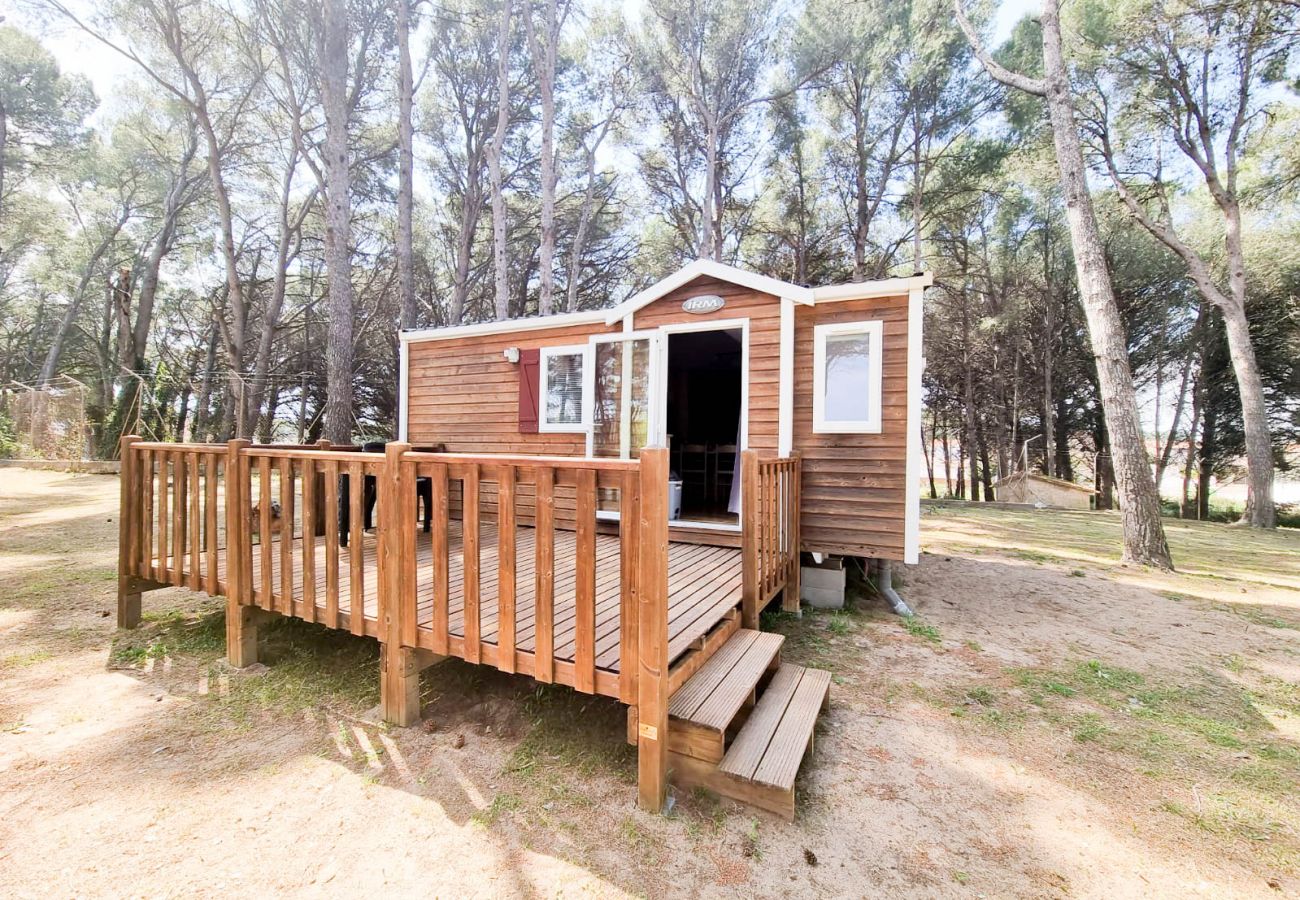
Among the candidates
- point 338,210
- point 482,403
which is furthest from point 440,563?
point 338,210

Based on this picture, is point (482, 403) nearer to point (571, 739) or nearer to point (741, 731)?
point (571, 739)

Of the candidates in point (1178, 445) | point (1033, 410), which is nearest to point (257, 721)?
point (1033, 410)

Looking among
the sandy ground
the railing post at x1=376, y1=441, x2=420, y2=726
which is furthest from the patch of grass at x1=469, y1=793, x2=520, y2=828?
the railing post at x1=376, y1=441, x2=420, y2=726

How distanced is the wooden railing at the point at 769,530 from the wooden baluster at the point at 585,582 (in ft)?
4.53

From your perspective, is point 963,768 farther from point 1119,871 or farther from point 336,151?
point 336,151

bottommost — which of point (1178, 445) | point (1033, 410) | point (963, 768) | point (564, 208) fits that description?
point (963, 768)

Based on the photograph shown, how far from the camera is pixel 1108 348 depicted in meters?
5.96

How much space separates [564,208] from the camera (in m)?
13.7

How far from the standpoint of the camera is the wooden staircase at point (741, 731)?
72.4 inches

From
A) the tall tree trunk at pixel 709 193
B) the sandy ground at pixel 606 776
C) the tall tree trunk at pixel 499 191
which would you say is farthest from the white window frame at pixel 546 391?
the tall tree trunk at pixel 709 193

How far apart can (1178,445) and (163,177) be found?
31.4 meters

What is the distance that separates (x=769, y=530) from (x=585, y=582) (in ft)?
6.35

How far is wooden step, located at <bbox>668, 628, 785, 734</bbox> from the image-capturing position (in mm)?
Result: 1938

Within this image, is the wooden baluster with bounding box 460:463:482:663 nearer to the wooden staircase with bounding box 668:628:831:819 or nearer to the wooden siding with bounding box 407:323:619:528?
the wooden staircase with bounding box 668:628:831:819
